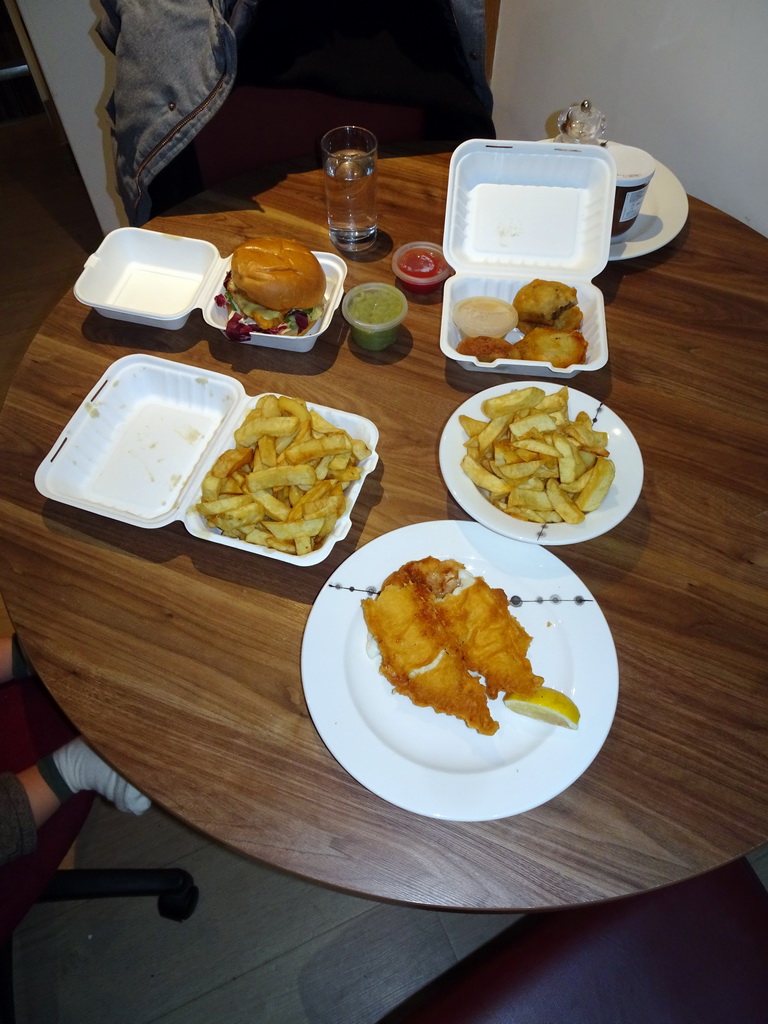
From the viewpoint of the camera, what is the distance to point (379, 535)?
146 centimetres

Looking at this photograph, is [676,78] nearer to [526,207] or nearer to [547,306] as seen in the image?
[526,207]

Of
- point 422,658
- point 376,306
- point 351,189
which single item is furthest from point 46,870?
point 351,189

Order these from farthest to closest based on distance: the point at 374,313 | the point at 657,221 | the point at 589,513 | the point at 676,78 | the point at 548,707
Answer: the point at 676,78 → the point at 657,221 → the point at 374,313 → the point at 589,513 → the point at 548,707

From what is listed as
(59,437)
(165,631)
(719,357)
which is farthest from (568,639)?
(59,437)

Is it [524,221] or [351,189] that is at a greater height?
[351,189]

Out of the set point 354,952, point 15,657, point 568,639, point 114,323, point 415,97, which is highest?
point 415,97

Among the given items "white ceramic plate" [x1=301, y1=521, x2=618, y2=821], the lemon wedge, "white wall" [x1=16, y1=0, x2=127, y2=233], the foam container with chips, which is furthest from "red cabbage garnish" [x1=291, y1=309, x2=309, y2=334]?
"white wall" [x1=16, y1=0, x2=127, y2=233]

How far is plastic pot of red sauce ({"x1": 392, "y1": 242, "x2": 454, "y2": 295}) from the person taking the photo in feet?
6.01

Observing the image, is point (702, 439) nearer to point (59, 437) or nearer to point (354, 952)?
point (59, 437)

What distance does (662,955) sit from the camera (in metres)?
1.29

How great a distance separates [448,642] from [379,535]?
299 mm

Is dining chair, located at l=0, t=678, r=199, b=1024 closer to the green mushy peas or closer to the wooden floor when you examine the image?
the wooden floor

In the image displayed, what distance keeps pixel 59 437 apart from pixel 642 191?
1586 millimetres

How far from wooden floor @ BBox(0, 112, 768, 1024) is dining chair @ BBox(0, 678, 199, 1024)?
0.10m
